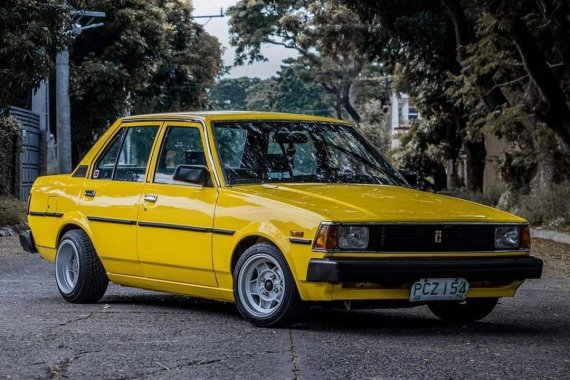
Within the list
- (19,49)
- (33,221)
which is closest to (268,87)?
(19,49)

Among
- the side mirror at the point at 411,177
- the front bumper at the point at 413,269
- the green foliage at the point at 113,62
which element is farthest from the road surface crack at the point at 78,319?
the green foliage at the point at 113,62

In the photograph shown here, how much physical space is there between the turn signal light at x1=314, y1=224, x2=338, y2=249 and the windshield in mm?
1320

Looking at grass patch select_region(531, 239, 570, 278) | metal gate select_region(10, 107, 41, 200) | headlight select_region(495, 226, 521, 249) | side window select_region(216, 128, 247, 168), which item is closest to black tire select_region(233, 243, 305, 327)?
side window select_region(216, 128, 247, 168)

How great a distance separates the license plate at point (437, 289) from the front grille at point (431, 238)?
8.7 inches

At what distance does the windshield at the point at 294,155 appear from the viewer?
32.2 ft

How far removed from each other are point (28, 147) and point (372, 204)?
29.1 meters

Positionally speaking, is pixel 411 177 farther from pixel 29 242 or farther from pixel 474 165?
pixel 474 165

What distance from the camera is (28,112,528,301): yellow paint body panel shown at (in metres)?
8.70

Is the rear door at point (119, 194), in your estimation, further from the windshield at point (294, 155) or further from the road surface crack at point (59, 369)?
the road surface crack at point (59, 369)

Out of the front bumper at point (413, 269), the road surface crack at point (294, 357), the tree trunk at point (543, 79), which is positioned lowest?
the road surface crack at point (294, 357)

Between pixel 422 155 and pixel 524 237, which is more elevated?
pixel 422 155

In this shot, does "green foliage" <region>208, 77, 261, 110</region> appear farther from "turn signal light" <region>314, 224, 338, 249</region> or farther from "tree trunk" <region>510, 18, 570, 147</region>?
"turn signal light" <region>314, 224, 338, 249</region>

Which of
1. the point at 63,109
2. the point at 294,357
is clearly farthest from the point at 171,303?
the point at 63,109

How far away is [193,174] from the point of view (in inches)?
377
